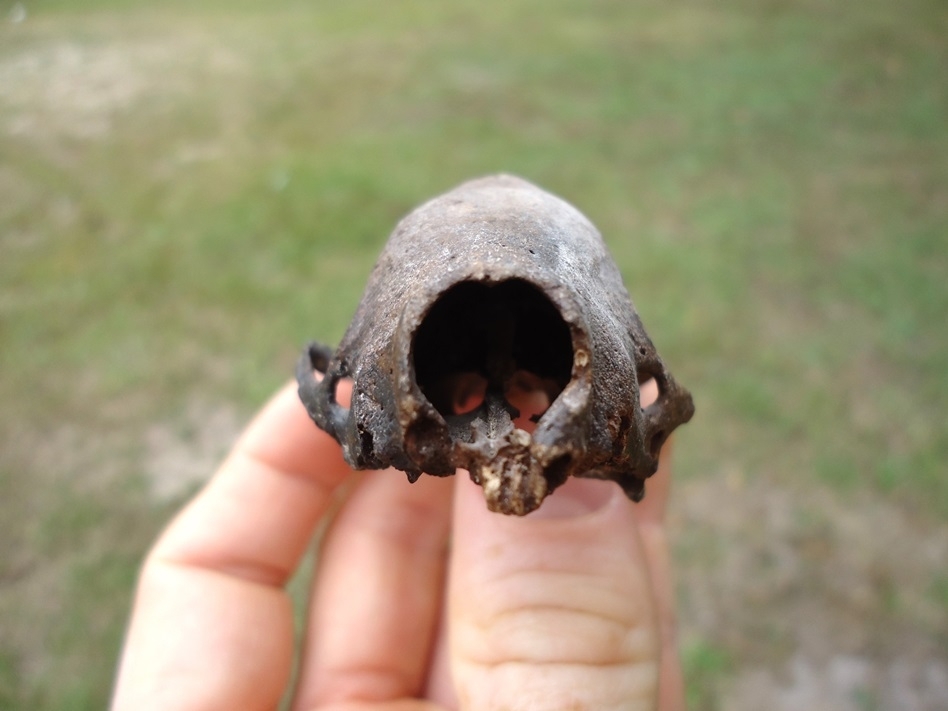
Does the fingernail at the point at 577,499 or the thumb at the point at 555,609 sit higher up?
the fingernail at the point at 577,499

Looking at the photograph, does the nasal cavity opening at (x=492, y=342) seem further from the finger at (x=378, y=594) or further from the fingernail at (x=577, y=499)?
the finger at (x=378, y=594)

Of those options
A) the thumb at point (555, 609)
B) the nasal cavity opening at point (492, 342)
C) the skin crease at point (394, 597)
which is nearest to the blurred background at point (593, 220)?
the skin crease at point (394, 597)

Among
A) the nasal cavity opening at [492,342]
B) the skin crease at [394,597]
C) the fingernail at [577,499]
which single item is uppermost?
the nasal cavity opening at [492,342]

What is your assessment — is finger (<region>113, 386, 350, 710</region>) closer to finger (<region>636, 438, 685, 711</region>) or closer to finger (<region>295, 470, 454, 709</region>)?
finger (<region>295, 470, 454, 709</region>)

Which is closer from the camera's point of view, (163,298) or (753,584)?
(753,584)

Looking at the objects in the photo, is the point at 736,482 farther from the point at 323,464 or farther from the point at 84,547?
the point at 84,547

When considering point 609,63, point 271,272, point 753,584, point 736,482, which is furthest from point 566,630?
point 609,63

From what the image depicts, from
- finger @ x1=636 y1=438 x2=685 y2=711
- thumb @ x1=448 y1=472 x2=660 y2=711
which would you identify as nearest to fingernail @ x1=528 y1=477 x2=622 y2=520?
thumb @ x1=448 y1=472 x2=660 y2=711
